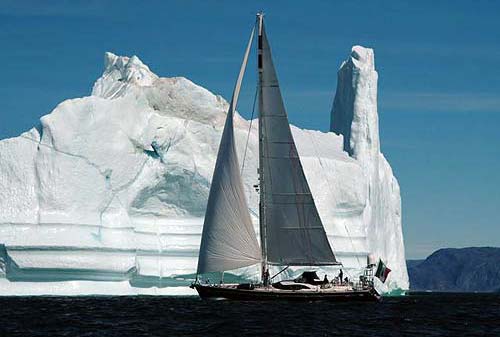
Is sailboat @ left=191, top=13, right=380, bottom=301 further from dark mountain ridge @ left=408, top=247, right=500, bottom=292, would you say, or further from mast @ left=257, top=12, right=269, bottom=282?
dark mountain ridge @ left=408, top=247, right=500, bottom=292

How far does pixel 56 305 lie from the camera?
108 feet

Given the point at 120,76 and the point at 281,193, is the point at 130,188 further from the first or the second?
the point at 281,193

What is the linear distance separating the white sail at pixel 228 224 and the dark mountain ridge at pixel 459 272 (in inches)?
3745

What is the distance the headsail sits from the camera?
3322 centimetres

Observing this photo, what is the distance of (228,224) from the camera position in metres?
Answer: 32.7

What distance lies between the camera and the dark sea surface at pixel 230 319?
78.4 feet

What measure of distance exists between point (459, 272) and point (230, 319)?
118906 mm

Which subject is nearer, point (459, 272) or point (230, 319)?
point (230, 319)

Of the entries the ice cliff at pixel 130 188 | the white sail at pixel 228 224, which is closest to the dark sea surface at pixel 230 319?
the white sail at pixel 228 224

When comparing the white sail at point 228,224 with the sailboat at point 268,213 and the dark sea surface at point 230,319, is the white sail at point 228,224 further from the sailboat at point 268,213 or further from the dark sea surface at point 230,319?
the dark sea surface at point 230,319

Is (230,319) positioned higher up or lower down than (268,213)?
lower down

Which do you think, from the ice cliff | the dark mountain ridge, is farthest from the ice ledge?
the dark mountain ridge


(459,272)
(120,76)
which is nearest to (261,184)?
(120,76)

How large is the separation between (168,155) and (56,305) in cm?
1081
